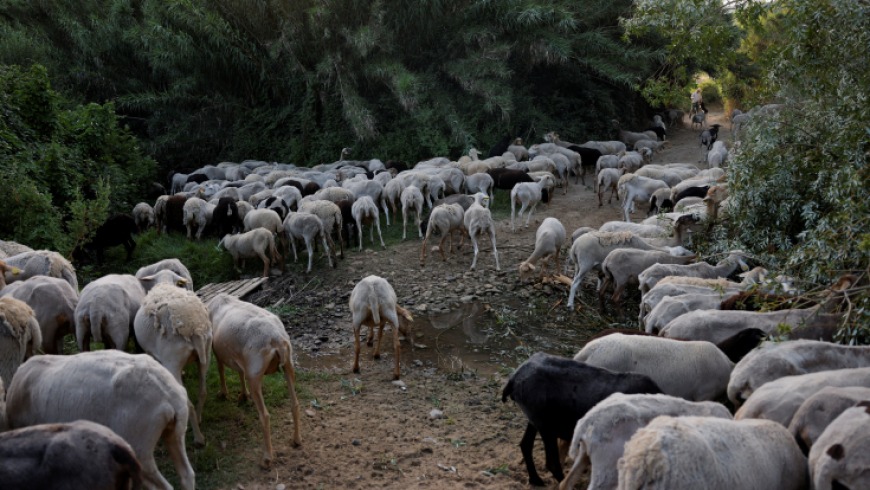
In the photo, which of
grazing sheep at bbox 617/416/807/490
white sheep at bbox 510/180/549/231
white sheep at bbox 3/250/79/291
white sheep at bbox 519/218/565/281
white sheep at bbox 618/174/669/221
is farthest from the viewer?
white sheep at bbox 510/180/549/231

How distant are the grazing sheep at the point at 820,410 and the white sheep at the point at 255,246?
9.43m

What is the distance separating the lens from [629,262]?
9703mm

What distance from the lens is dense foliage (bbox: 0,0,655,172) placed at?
68.1 ft

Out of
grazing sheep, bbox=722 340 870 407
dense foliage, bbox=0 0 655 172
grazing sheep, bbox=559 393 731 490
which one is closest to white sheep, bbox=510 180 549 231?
dense foliage, bbox=0 0 655 172

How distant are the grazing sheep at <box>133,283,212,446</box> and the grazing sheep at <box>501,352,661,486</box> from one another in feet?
9.60

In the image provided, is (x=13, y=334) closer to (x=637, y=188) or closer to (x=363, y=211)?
(x=363, y=211)

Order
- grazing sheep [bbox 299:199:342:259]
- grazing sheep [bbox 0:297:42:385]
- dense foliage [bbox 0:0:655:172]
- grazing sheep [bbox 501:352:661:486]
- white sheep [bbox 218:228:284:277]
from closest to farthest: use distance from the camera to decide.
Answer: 1. grazing sheep [bbox 501:352:661:486]
2. grazing sheep [bbox 0:297:42:385]
3. white sheep [bbox 218:228:284:277]
4. grazing sheep [bbox 299:199:342:259]
5. dense foliage [bbox 0:0:655:172]

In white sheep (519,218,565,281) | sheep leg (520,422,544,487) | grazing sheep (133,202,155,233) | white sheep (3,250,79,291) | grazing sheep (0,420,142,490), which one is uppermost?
white sheep (3,250,79,291)

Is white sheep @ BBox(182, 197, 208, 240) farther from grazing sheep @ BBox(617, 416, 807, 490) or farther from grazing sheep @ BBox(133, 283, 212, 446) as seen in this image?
grazing sheep @ BBox(617, 416, 807, 490)

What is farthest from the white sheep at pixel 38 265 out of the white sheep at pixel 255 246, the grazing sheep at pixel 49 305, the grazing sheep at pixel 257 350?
the white sheep at pixel 255 246

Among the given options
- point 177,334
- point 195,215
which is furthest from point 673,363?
point 195,215

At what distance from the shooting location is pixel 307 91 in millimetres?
22688

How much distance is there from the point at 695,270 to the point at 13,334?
7937 mm

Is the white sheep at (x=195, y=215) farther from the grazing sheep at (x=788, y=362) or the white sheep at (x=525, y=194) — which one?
the grazing sheep at (x=788, y=362)
